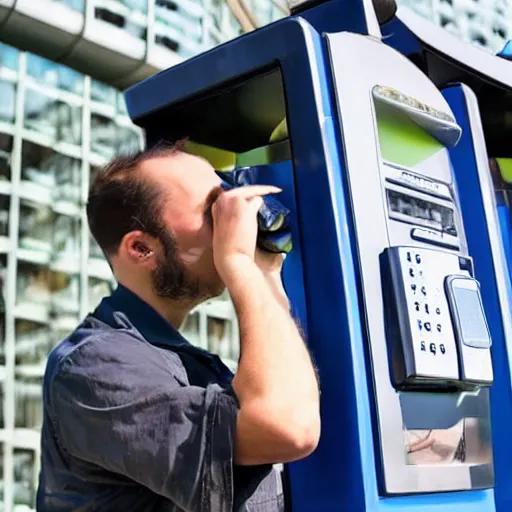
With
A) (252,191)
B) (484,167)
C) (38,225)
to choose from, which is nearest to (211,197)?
(252,191)

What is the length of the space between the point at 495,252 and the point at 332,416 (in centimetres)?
42

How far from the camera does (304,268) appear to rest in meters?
1.10

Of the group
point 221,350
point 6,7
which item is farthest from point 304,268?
point 221,350

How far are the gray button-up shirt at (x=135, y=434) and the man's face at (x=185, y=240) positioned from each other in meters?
0.08

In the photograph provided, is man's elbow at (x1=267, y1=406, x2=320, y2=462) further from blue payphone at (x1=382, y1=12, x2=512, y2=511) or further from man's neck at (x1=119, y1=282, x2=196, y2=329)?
blue payphone at (x1=382, y1=12, x2=512, y2=511)

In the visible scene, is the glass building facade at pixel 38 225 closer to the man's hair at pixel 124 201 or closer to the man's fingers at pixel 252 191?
the man's hair at pixel 124 201

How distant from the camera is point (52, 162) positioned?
2619 millimetres

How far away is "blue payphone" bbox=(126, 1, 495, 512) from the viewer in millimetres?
1028

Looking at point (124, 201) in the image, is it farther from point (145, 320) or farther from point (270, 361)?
point (270, 361)

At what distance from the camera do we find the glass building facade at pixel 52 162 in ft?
7.91

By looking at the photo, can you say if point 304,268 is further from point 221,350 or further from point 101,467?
point 221,350

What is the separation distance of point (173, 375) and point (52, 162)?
70.2 inches

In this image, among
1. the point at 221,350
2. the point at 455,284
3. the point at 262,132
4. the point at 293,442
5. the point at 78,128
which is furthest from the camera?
the point at 221,350

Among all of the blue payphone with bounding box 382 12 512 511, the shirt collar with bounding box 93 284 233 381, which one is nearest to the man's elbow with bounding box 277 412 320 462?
the shirt collar with bounding box 93 284 233 381
